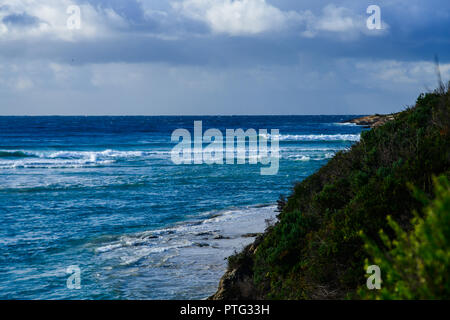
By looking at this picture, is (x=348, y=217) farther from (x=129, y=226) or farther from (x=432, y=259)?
(x=129, y=226)

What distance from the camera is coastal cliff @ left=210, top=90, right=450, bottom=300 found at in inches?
A: 234

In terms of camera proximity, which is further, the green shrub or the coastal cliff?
the coastal cliff

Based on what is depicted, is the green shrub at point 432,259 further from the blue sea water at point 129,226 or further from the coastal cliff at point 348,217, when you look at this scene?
the blue sea water at point 129,226

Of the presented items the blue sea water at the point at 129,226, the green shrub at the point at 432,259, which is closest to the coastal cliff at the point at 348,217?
the green shrub at the point at 432,259

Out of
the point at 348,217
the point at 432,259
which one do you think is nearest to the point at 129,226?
the point at 348,217

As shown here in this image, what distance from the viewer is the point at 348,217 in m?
6.39

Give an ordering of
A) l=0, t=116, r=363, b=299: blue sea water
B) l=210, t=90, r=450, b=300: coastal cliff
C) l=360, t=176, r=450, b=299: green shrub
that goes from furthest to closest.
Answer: l=0, t=116, r=363, b=299: blue sea water, l=210, t=90, r=450, b=300: coastal cliff, l=360, t=176, r=450, b=299: green shrub

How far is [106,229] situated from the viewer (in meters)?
14.5

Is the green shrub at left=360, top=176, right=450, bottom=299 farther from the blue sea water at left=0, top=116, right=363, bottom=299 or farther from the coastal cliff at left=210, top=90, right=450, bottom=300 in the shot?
the blue sea water at left=0, top=116, right=363, bottom=299

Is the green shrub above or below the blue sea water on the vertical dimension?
above

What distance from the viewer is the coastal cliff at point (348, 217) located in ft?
19.5

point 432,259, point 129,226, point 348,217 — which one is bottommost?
point 129,226

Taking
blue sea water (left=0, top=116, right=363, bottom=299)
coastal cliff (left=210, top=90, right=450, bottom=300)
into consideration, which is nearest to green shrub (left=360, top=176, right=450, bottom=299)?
coastal cliff (left=210, top=90, right=450, bottom=300)
